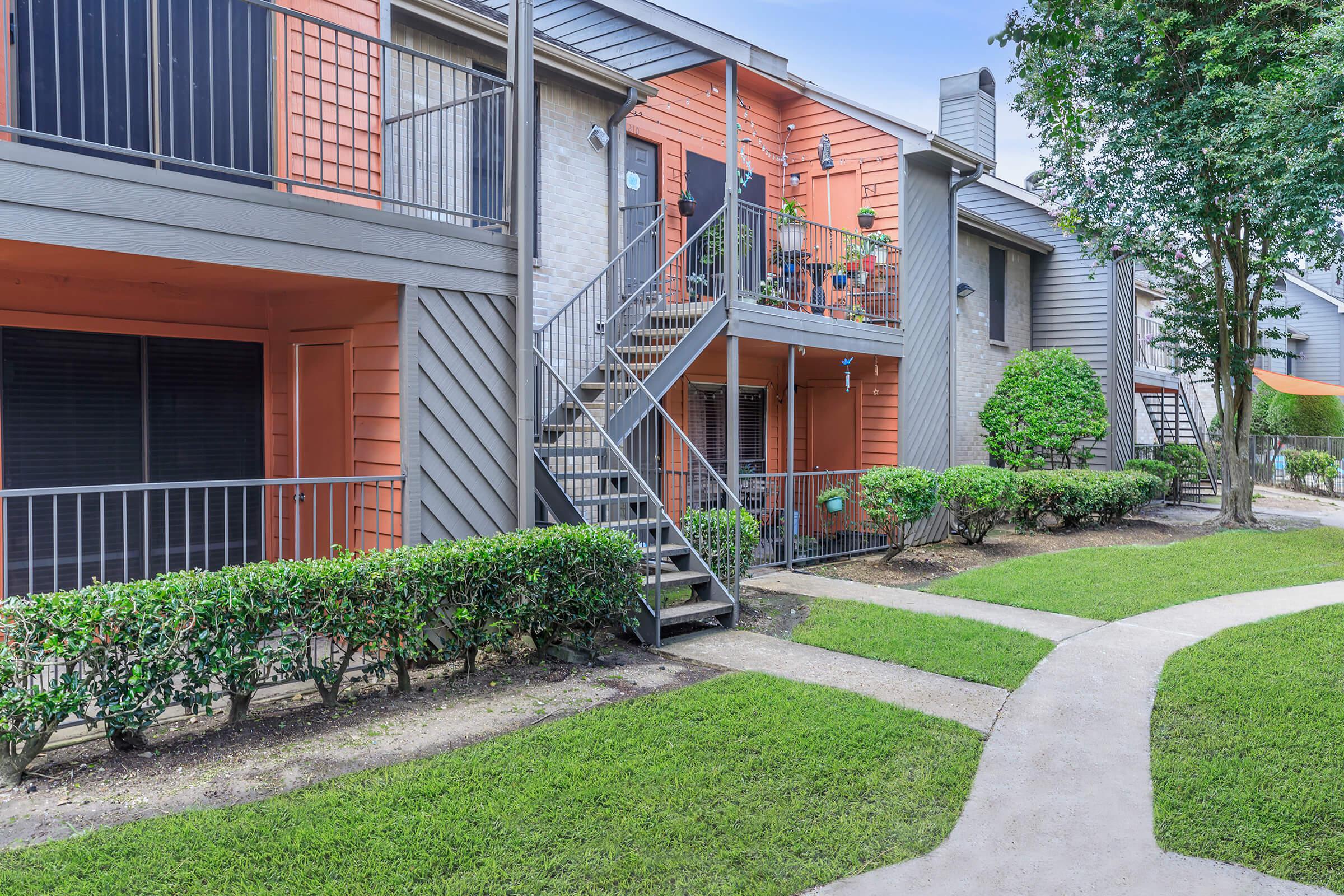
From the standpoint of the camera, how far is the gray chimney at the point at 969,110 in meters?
17.0

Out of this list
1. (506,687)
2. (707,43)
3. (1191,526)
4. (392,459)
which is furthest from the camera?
(1191,526)

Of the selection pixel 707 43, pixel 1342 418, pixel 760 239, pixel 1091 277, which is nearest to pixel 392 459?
pixel 707 43

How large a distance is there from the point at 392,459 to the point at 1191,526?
13.7 metres

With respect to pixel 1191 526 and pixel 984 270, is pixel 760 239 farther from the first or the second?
pixel 1191 526

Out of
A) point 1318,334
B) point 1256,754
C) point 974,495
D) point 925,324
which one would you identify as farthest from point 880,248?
point 1318,334

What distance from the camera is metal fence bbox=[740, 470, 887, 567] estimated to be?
1089 cm

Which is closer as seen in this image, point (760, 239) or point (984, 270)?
point (760, 239)

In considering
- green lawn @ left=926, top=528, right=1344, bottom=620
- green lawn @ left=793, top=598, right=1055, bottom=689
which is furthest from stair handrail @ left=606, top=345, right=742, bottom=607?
green lawn @ left=926, top=528, right=1344, bottom=620

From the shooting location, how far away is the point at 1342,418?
84.6 ft

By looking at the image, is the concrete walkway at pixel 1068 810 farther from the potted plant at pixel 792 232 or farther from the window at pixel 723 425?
the potted plant at pixel 792 232

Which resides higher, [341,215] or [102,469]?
[341,215]

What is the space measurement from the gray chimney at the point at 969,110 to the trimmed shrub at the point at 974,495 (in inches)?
301

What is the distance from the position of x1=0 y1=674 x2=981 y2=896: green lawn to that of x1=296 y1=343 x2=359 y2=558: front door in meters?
3.20

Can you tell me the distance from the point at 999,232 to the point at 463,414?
13.0 meters
